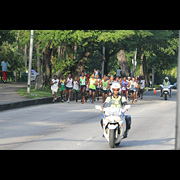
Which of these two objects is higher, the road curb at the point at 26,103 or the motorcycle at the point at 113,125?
the motorcycle at the point at 113,125

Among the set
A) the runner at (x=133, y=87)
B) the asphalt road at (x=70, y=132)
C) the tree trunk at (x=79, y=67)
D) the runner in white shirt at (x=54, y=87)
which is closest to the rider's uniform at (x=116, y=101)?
the asphalt road at (x=70, y=132)

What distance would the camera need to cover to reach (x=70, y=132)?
16312 millimetres

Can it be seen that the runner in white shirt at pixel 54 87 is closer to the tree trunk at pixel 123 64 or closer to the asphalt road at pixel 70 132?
the asphalt road at pixel 70 132

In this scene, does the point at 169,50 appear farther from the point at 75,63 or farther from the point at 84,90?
the point at 84,90

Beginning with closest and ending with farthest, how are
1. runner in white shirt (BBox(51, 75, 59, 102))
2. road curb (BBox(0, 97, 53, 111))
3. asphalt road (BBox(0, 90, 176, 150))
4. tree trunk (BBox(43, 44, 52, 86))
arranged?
1. asphalt road (BBox(0, 90, 176, 150))
2. road curb (BBox(0, 97, 53, 111))
3. runner in white shirt (BBox(51, 75, 59, 102))
4. tree trunk (BBox(43, 44, 52, 86))

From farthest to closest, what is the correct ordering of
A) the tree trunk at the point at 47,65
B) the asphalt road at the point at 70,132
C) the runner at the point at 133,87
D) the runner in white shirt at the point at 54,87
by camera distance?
the tree trunk at the point at 47,65 < the runner at the point at 133,87 < the runner in white shirt at the point at 54,87 < the asphalt road at the point at 70,132

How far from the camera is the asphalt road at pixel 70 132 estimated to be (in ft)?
43.5

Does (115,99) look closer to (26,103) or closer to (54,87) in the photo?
(26,103)

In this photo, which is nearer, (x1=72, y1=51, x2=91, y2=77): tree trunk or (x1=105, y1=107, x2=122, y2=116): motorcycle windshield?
(x1=105, y1=107, x2=122, y2=116): motorcycle windshield

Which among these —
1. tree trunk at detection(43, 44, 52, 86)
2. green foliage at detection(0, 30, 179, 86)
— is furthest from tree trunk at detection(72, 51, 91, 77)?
tree trunk at detection(43, 44, 52, 86)

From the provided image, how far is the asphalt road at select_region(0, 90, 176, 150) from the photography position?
13.3 meters

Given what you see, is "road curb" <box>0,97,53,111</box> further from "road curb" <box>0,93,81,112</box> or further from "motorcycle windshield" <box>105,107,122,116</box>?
"motorcycle windshield" <box>105,107,122,116</box>
